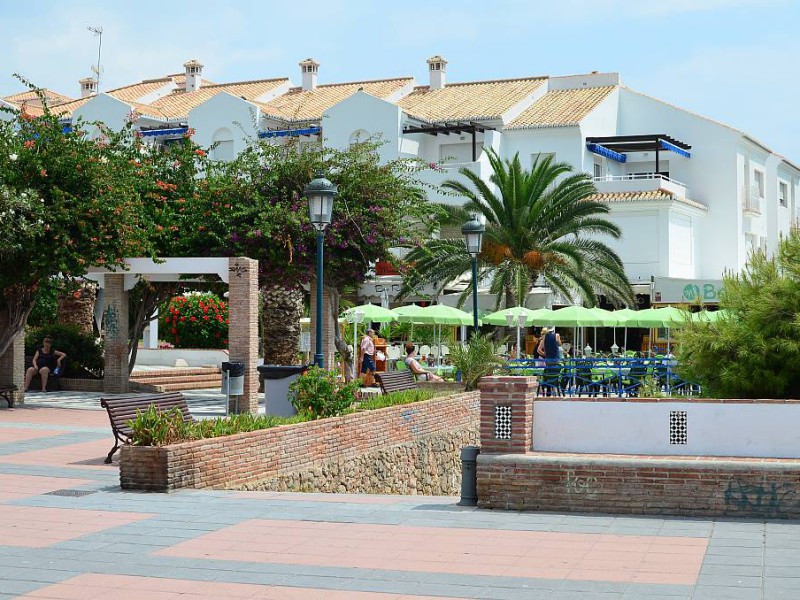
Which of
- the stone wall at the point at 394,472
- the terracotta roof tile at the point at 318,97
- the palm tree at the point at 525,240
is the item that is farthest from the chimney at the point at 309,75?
the stone wall at the point at 394,472

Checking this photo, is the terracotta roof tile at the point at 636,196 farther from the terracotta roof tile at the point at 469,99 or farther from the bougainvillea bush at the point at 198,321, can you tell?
the bougainvillea bush at the point at 198,321

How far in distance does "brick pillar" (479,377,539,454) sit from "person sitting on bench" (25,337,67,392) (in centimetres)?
1808

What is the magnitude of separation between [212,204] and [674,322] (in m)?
13.5

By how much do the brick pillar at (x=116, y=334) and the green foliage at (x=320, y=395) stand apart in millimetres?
10777

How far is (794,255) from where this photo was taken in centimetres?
1431

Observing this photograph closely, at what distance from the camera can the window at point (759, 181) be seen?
52094 mm

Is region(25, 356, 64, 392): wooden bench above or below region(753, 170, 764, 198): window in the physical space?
below

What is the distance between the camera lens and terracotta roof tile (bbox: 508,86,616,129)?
46.9 m

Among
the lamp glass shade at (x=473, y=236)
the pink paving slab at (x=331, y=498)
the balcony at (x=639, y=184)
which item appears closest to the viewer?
the pink paving slab at (x=331, y=498)

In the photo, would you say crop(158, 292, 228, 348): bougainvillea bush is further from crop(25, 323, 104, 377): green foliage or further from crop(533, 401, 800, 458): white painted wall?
crop(533, 401, 800, 458): white painted wall

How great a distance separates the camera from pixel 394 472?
17.0 metres

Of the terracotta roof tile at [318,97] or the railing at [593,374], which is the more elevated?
the terracotta roof tile at [318,97]

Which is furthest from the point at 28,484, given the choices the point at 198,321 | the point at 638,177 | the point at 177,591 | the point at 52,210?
the point at 638,177

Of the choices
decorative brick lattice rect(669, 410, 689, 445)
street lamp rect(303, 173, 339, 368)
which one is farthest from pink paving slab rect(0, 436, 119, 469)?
decorative brick lattice rect(669, 410, 689, 445)
